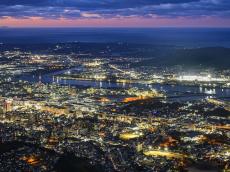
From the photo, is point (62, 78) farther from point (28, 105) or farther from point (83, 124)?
point (83, 124)

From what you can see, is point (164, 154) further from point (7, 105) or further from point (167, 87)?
point (167, 87)

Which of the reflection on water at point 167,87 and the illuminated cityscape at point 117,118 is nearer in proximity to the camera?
the illuminated cityscape at point 117,118

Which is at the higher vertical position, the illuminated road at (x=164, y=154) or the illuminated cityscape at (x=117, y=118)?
the illuminated cityscape at (x=117, y=118)

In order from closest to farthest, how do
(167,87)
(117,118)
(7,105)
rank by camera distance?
(117,118), (7,105), (167,87)

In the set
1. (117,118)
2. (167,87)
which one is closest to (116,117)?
(117,118)

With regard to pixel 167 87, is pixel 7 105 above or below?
above

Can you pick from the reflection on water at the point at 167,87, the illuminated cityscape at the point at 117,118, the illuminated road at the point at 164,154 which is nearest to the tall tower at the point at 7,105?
the illuminated cityscape at the point at 117,118

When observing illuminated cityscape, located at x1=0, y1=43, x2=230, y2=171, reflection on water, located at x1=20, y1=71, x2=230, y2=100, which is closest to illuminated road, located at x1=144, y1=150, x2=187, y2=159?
illuminated cityscape, located at x1=0, y1=43, x2=230, y2=171

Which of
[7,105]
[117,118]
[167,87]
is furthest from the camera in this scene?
[167,87]

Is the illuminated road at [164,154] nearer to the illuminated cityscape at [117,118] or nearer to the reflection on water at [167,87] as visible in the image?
the illuminated cityscape at [117,118]

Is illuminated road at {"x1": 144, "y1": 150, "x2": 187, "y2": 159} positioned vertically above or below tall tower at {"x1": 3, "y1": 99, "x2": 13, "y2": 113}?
below

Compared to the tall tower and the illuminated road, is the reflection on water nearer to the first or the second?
the tall tower
